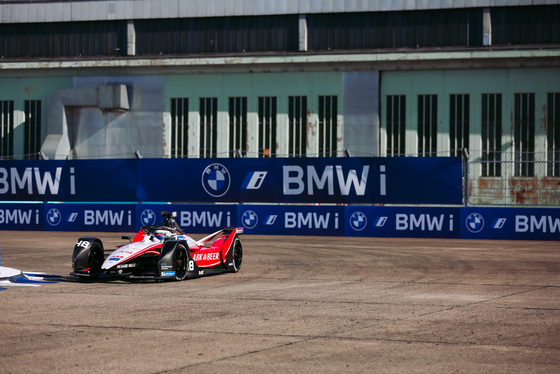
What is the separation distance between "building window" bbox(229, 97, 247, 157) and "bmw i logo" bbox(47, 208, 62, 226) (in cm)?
1300

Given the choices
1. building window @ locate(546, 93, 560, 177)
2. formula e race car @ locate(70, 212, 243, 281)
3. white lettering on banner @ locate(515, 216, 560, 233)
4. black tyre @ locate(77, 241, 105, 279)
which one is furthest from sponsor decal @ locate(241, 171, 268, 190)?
building window @ locate(546, 93, 560, 177)

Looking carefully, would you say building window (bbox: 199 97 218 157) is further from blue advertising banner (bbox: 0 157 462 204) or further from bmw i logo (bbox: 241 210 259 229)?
bmw i logo (bbox: 241 210 259 229)

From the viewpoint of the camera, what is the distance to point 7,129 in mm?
43625

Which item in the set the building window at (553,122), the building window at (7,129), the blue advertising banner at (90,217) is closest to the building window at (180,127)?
the building window at (7,129)

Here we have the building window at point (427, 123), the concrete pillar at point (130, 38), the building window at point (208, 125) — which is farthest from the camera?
the concrete pillar at point (130, 38)

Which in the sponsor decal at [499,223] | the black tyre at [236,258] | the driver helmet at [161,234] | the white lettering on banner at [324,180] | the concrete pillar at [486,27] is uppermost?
the concrete pillar at [486,27]

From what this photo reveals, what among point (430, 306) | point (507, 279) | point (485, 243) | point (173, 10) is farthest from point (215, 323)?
point (173, 10)

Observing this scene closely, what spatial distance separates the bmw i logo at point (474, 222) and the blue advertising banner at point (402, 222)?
13.2 inches

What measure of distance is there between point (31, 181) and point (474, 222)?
14668mm

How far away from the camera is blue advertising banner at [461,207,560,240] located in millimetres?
24797

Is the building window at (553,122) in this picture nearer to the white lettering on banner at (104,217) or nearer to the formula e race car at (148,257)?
the white lettering on banner at (104,217)

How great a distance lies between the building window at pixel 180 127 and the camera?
4162cm

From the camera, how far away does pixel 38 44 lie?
44.0 m

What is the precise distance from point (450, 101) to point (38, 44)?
20.7 meters
